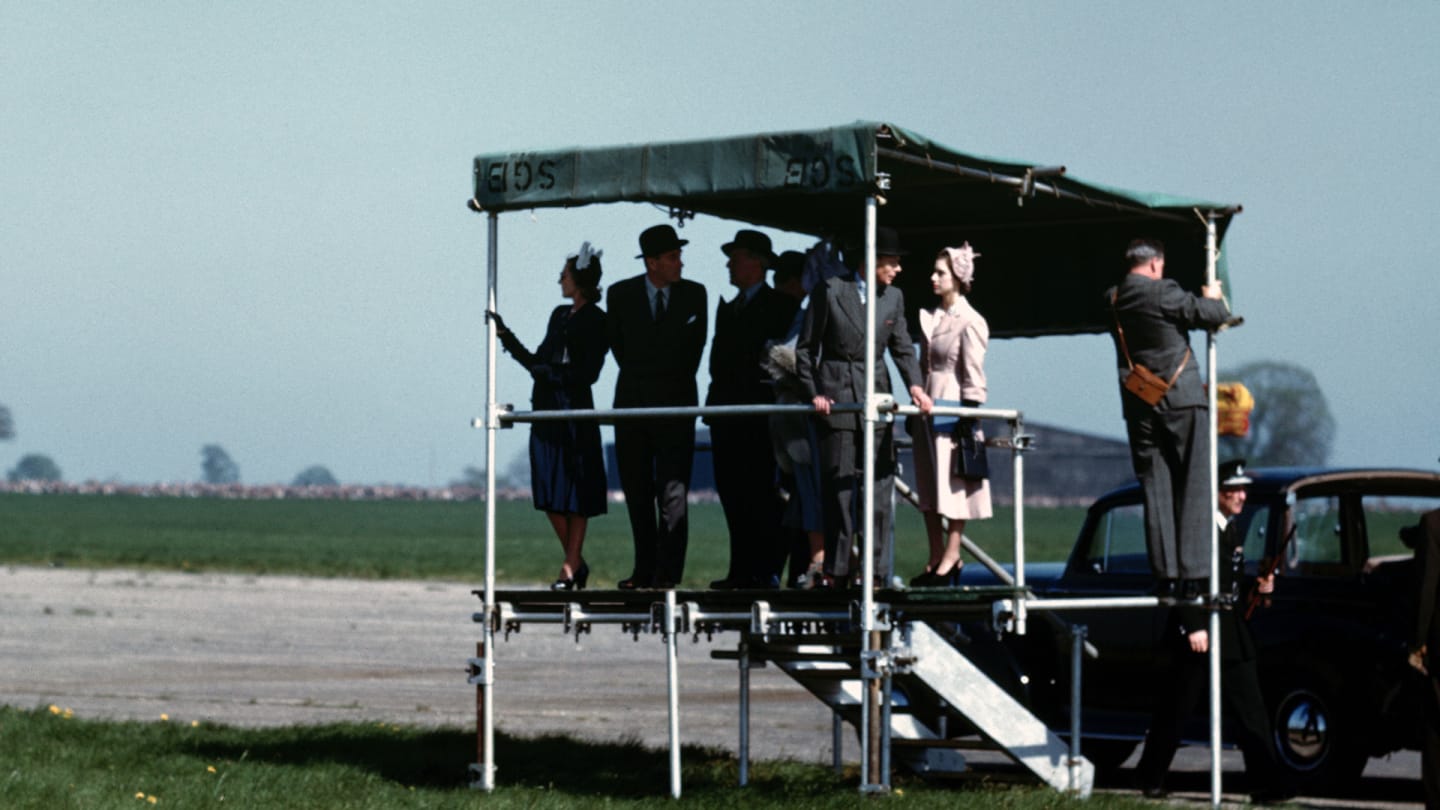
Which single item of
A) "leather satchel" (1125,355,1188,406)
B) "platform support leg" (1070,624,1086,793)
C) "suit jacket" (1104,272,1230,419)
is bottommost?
"platform support leg" (1070,624,1086,793)

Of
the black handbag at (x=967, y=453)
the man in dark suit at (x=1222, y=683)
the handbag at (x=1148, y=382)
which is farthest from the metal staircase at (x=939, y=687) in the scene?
the handbag at (x=1148, y=382)

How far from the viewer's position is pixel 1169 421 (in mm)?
12195

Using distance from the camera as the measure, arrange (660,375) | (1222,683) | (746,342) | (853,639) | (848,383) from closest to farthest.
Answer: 1. (853,639)
2. (848,383)
3. (660,375)
4. (746,342)
5. (1222,683)

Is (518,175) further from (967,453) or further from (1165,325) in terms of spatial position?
(1165,325)

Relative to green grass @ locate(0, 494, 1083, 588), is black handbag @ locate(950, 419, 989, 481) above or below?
above

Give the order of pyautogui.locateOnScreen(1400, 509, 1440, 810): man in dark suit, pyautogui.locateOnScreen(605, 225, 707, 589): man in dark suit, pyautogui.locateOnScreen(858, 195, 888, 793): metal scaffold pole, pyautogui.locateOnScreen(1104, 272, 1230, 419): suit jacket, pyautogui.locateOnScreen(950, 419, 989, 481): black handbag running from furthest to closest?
pyautogui.locateOnScreen(605, 225, 707, 589): man in dark suit, pyautogui.locateOnScreen(1104, 272, 1230, 419): suit jacket, pyautogui.locateOnScreen(950, 419, 989, 481): black handbag, pyautogui.locateOnScreen(858, 195, 888, 793): metal scaffold pole, pyautogui.locateOnScreen(1400, 509, 1440, 810): man in dark suit

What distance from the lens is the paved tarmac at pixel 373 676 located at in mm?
16641

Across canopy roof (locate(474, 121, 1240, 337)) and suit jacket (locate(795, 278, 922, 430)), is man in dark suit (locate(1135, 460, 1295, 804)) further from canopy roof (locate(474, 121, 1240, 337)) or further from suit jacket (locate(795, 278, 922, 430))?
suit jacket (locate(795, 278, 922, 430))

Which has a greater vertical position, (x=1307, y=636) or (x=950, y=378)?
(x=950, y=378)

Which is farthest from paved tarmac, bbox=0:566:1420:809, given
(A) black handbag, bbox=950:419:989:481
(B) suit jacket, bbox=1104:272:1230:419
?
(A) black handbag, bbox=950:419:989:481

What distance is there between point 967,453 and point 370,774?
3644mm

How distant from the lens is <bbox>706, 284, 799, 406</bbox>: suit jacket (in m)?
12.5

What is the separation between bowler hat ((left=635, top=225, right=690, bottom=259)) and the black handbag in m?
1.85

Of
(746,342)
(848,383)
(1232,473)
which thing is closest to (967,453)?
(848,383)
